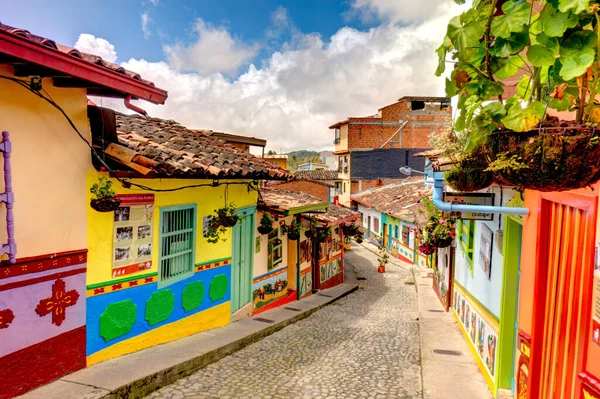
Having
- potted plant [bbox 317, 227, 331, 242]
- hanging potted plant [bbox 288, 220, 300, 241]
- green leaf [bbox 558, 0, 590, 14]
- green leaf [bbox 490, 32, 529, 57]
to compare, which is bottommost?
potted plant [bbox 317, 227, 331, 242]

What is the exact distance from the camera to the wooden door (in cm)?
328

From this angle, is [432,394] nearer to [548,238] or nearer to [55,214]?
[548,238]

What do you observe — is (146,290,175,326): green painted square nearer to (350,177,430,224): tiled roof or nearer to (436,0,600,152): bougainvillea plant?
(436,0,600,152): bougainvillea plant

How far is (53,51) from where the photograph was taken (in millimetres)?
4648

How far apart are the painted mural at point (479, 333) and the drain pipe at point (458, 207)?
2.44 m

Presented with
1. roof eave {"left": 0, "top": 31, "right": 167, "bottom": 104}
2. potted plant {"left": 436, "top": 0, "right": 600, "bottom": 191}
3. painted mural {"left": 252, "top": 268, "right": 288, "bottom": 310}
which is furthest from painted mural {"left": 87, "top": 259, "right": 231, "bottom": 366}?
potted plant {"left": 436, "top": 0, "right": 600, "bottom": 191}

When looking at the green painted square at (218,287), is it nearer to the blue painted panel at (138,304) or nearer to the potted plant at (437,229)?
the blue painted panel at (138,304)

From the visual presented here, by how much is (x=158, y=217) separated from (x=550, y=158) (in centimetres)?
606

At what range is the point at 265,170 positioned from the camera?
9586 mm

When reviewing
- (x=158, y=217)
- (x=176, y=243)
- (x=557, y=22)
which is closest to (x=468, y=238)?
(x=176, y=243)

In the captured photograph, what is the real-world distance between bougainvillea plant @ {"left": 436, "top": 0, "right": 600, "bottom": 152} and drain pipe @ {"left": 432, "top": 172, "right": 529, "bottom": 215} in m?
1.33

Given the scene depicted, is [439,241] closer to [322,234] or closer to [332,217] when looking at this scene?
[322,234]

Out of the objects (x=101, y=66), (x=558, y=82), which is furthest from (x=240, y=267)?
(x=558, y=82)

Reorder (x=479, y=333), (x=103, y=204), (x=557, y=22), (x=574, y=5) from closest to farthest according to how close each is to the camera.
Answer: (x=574, y=5)
(x=557, y=22)
(x=103, y=204)
(x=479, y=333)
